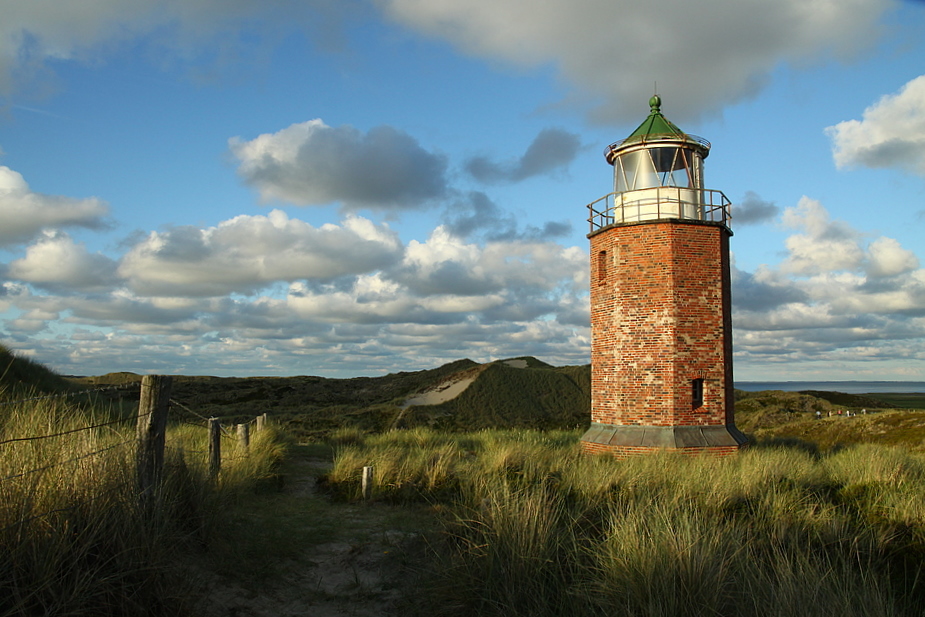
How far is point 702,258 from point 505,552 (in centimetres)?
1043

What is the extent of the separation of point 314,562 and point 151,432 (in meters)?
2.41

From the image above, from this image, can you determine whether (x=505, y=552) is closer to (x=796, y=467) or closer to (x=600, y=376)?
(x=796, y=467)

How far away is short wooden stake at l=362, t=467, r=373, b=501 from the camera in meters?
9.63

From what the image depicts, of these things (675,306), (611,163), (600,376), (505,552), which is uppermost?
(611,163)

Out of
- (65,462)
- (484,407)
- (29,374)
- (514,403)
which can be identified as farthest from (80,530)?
(514,403)

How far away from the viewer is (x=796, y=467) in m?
11.5

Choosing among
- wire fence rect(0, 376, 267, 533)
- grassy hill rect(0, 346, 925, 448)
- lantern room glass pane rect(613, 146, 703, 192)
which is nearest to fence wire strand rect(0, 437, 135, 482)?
wire fence rect(0, 376, 267, 533)

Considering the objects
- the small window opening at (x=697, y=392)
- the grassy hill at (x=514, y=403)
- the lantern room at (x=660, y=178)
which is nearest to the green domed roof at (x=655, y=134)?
the lantern room at (x=660, y=178)

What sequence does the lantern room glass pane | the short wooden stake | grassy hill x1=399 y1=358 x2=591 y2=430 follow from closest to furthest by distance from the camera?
1. the short wooden stake
2. the lantern room glass pane
3. grassy hill x1=399 y1=358 x2=591 y2=430

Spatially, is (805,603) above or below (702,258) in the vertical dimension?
below

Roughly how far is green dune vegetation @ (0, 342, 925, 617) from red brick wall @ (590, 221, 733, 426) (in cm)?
166

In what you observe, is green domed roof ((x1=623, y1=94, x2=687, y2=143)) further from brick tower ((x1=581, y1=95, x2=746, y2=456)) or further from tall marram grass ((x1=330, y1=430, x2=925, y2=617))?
tall marram grass ((x1=330, y1=430, x2=925, y2=617))

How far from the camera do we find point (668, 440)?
13.4 m

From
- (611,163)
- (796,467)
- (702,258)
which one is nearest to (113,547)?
(796,467)
